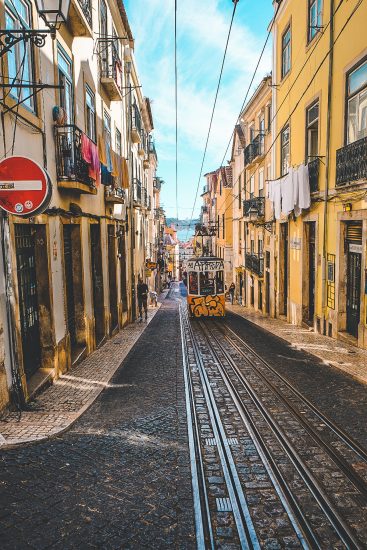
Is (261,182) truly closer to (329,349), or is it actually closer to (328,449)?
(329,349)

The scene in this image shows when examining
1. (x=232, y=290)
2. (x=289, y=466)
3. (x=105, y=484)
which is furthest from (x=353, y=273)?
(x=232, y=290)

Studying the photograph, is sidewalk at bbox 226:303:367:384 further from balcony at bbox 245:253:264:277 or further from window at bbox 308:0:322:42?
window at bbox 308:0:322:42

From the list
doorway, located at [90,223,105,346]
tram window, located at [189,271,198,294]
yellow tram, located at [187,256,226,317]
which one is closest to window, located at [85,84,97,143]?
doorway, located at [90,223,105,346]

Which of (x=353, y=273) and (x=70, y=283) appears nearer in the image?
(x=70, y=283)

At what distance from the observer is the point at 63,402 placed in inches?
261

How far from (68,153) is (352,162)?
6.84m

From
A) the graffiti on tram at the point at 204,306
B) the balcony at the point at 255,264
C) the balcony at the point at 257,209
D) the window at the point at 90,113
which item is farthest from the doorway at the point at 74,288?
the balcony at the point at 255,264

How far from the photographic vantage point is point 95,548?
3270mm

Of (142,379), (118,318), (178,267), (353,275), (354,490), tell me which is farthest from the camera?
(178,267)

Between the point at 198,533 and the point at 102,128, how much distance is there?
41.1 ft

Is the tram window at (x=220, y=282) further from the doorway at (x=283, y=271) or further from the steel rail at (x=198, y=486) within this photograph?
the steel rail at (x=198, y=486)

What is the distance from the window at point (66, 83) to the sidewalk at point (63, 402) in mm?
5649

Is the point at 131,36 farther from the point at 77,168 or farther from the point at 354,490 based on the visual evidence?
the point at 354,490

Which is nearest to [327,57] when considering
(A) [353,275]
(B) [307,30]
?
(B) [307,30]
